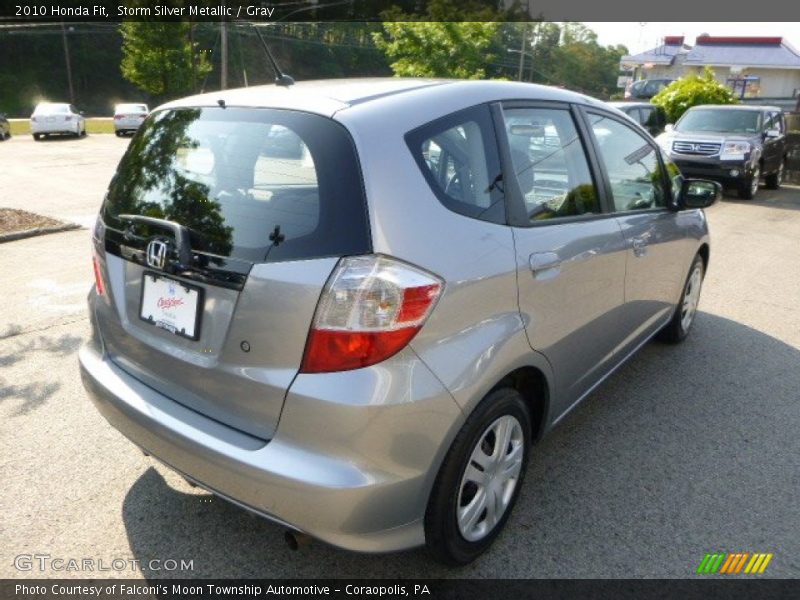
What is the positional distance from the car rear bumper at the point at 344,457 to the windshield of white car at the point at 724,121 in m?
13.5

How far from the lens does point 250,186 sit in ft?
7.10

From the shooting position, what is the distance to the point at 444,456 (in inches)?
82.9

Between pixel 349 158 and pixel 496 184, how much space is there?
0.67 metres

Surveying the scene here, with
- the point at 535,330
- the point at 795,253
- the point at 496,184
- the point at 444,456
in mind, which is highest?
the point at 496,184

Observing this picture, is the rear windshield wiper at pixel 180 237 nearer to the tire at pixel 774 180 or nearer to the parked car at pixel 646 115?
the tire at pixel 774 180

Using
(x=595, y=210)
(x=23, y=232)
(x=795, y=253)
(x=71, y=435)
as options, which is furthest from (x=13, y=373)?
(x=795, y=253)

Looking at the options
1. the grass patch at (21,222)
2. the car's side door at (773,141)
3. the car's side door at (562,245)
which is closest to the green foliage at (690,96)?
the car's side door at (773,141)

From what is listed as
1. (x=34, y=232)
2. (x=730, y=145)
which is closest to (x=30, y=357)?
(x=34, y=232)

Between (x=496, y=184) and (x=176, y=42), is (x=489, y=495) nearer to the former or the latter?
(x=496, y=184)

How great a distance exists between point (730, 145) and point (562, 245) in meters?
11.6

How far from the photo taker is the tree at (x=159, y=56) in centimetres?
4162

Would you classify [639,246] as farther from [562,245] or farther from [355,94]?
[355,94]

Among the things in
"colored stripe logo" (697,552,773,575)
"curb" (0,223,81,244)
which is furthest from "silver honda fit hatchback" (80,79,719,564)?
"curb" (0,223,81,244)

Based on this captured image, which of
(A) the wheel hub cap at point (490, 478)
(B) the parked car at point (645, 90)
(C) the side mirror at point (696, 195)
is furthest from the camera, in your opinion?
(B) the parked car at point (645, 90)
